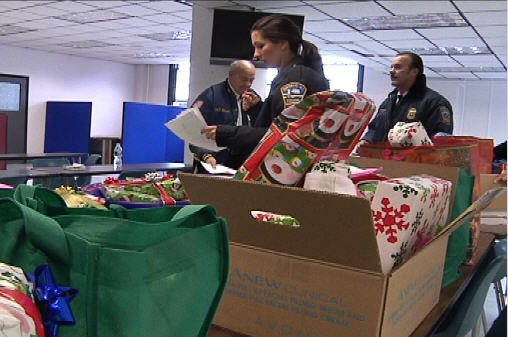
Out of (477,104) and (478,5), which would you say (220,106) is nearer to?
(478,5)

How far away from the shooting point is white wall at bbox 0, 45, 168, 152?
10.7 m

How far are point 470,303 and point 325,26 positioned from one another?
18.8ft

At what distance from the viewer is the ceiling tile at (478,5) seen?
4852mm

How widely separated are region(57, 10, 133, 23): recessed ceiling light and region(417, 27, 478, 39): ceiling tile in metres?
3.98

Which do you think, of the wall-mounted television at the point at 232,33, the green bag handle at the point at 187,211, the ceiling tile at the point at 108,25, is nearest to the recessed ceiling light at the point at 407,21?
the wall-mounted television at the point at 232,33

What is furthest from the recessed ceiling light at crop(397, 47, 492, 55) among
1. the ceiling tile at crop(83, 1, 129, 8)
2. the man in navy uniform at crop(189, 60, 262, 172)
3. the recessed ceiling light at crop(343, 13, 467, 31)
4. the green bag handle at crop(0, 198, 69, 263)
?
the green bag handle at crop(0, 198, 69, 263)

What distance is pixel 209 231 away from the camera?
55 cm

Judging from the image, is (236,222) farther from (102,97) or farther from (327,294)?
(102,97)

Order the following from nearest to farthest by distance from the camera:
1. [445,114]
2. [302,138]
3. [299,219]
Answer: [299,219]
[302,138]
[445,114]

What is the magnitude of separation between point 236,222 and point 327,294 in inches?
7.1

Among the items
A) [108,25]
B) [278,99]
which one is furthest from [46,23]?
[278,99]

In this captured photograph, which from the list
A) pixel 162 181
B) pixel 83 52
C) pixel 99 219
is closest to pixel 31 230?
pixel 99 219

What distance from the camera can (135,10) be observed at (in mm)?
6258

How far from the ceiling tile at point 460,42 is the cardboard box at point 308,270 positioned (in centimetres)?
671
